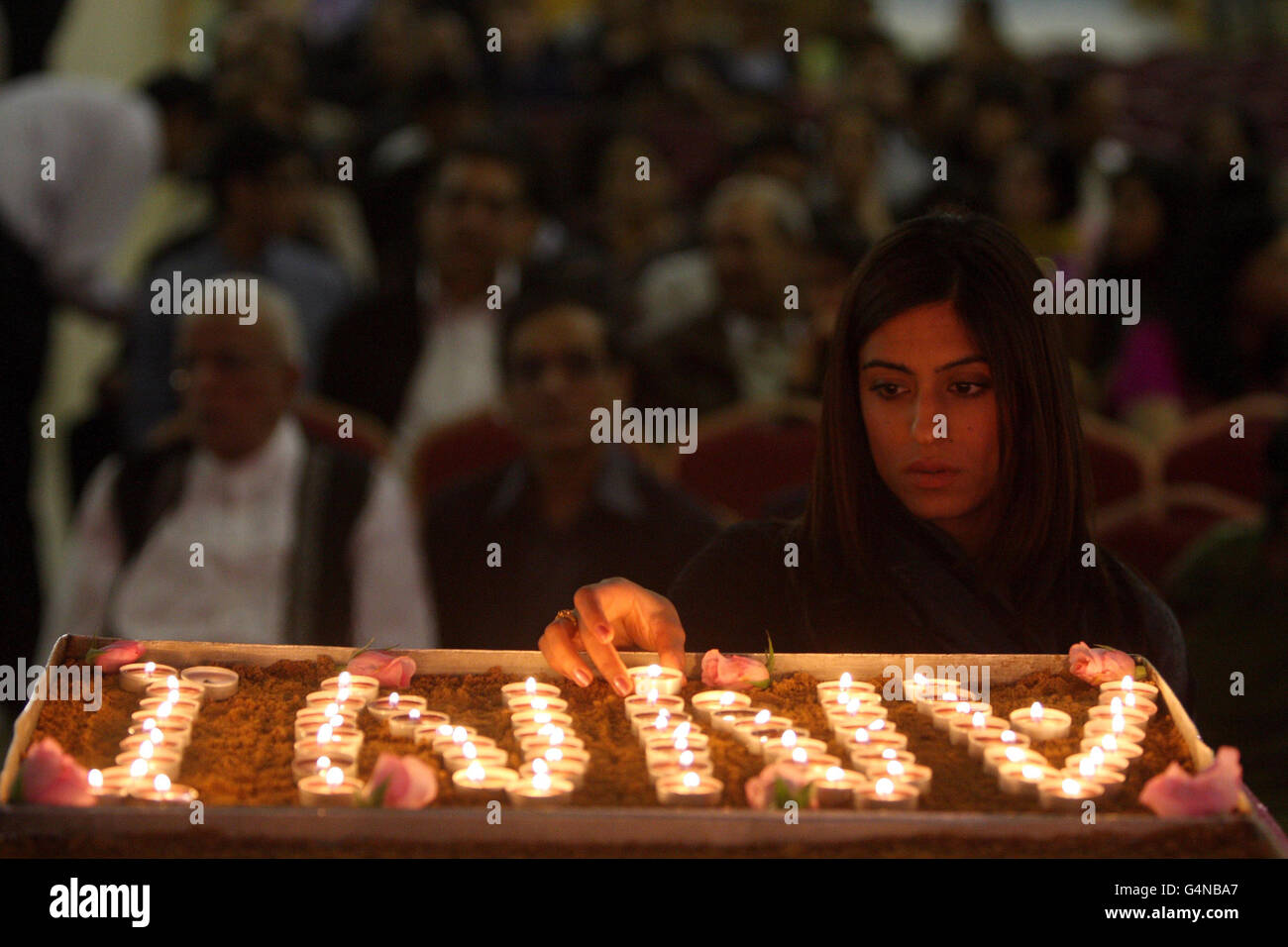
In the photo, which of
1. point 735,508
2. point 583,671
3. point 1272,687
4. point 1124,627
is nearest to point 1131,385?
point 735,508

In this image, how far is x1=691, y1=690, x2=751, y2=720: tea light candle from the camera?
182 cm

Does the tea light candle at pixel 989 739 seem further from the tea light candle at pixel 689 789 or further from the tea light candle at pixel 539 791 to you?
the tea light candle at pixel 539 791

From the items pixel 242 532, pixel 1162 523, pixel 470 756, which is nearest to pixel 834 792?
pixel 470 756

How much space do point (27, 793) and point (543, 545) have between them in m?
2.42

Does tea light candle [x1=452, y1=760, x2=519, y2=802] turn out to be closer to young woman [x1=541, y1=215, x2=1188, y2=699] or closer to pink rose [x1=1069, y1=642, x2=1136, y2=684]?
young woman [x1=541, y1=215, x2=1188, y2=699]

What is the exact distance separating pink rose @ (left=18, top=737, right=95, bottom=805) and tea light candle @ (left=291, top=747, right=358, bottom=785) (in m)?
0.20

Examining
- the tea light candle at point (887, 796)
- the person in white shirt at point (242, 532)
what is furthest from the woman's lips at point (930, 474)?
the person in white shirt at point (242, 532)

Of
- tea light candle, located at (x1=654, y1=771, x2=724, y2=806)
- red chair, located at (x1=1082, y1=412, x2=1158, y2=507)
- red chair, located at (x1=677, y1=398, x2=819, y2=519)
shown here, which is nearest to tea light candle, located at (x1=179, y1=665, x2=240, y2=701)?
tea light candle, located at (x1=654, y1=771, x2=724, y2=806)

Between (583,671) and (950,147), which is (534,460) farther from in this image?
(950,147)

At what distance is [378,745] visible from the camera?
1.73m

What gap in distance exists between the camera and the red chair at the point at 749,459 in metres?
4.18

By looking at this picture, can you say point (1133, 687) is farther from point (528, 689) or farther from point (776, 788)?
point (528, 689)

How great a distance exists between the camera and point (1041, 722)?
1756 mm
